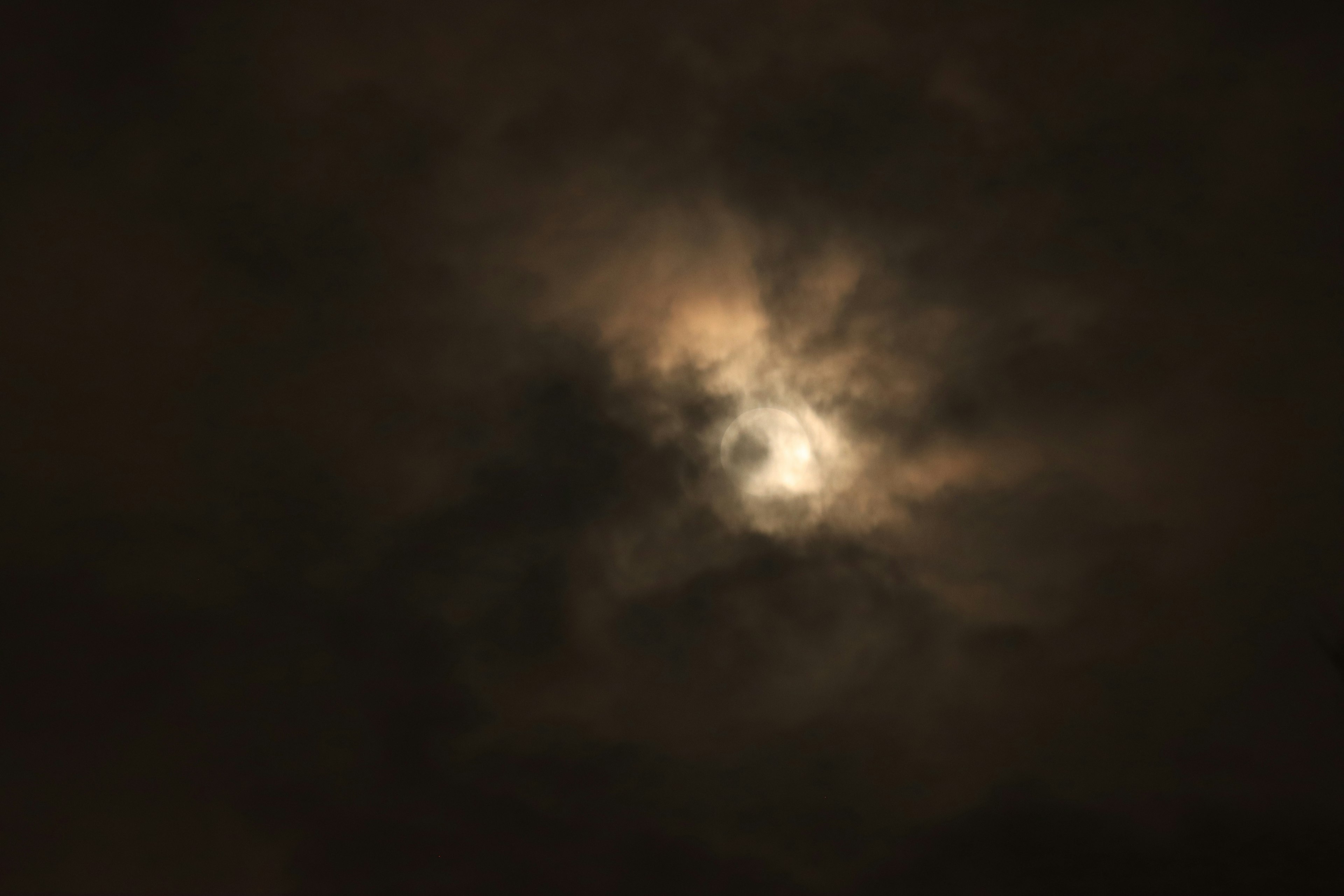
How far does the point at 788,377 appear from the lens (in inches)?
538

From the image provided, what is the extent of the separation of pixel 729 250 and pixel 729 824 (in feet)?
44.5

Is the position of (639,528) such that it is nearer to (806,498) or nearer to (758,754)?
(806,498)

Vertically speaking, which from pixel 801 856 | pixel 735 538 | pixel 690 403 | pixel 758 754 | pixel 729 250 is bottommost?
pixel 801 856

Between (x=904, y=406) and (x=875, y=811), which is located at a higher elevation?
(x=904, y=406)

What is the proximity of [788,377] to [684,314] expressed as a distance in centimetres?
218

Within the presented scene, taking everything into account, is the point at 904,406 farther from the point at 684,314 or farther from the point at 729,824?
the point at 729,824

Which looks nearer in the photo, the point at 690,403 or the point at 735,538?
the point at 690,403

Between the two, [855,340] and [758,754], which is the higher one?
[855,340]

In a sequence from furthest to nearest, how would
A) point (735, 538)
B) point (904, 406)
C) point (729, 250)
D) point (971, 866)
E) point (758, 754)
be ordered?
point (971, 866) < point (758, 754) < point (735, 538) < point (904, 406) < point (729, 250)

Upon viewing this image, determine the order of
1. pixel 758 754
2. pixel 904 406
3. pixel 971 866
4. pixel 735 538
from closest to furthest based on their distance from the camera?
pixel 904 406
pixel 735 538
pixel 758 754
pixel 971 866

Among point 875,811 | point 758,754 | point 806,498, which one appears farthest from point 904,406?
point 875,811

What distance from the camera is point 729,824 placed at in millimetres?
18375

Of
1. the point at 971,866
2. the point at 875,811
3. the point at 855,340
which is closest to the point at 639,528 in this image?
the point at 855,340

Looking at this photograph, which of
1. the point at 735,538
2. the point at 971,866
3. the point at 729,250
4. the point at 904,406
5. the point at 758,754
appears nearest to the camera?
the point at 729,250
